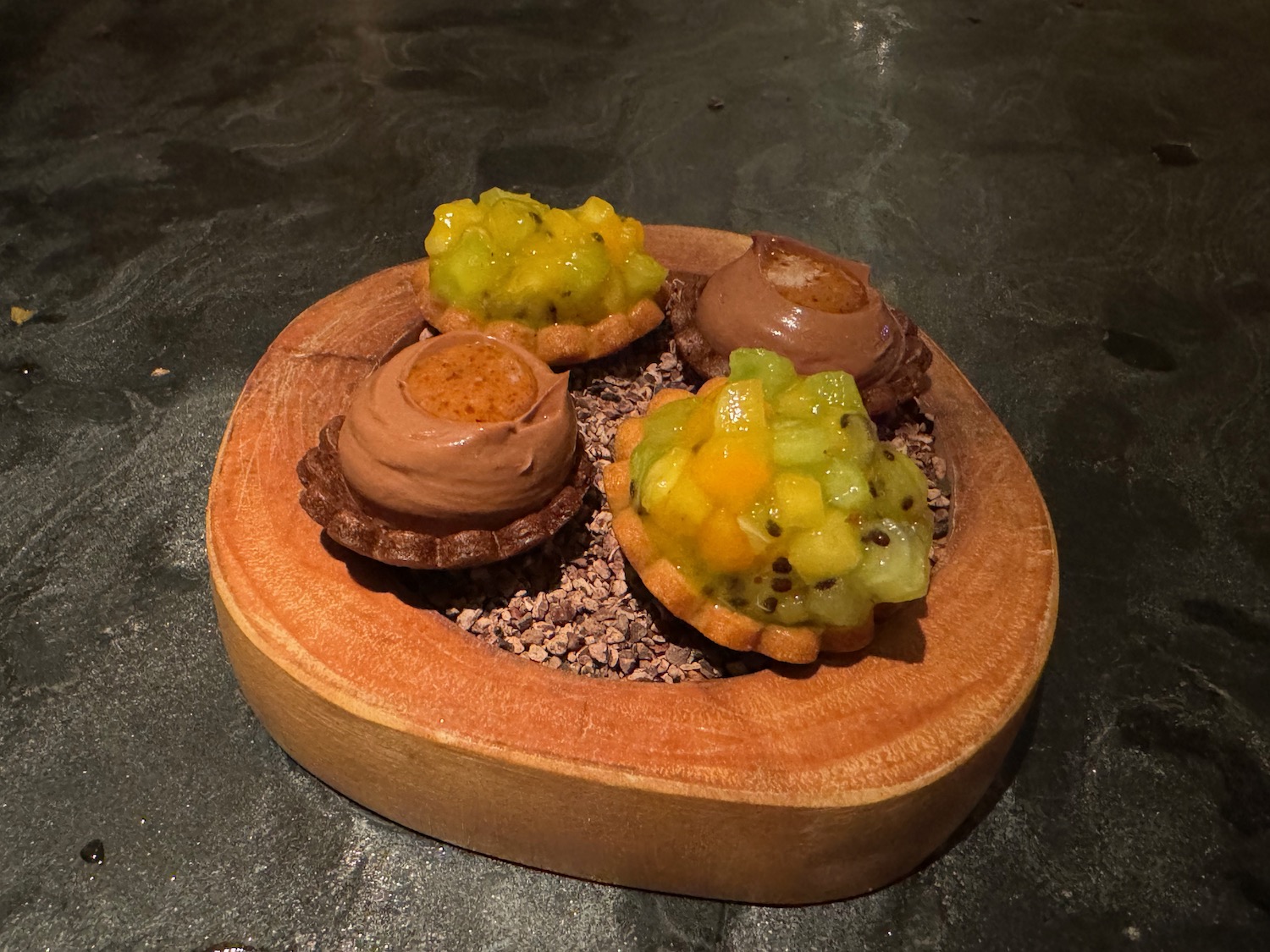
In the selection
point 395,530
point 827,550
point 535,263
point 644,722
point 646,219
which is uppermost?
point 535,263

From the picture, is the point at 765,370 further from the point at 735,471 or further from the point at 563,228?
the point at 563,228

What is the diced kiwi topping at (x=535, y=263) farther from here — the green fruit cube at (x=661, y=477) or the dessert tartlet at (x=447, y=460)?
the green fruit cube at (x=661, y=477)

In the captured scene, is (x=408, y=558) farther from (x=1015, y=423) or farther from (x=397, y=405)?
(x=1015, y=423)

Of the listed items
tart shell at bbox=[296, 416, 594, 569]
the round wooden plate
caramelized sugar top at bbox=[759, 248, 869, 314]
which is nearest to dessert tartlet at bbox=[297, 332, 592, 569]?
tart shell at bbox=[296, 416, 594, 569]

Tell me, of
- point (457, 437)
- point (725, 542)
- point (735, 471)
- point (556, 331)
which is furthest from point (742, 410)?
point (556, 331)

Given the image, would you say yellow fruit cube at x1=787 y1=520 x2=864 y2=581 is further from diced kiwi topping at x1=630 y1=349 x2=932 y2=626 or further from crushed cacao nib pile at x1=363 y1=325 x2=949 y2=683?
crushed cacao nib pile at x1=363 y1=325 x2=949 y2=683

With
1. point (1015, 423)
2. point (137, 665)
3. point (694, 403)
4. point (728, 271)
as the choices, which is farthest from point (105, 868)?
point (1015, 423)

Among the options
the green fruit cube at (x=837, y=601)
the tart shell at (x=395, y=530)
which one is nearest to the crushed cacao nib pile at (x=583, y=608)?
Answer: the tart shell at (x=395, y=530)
